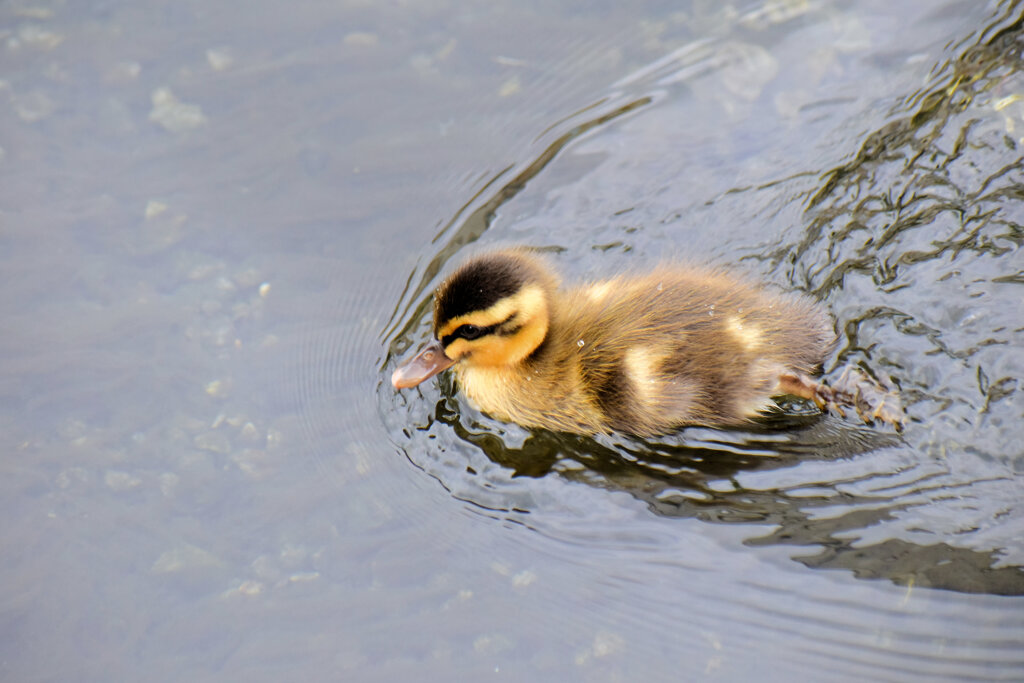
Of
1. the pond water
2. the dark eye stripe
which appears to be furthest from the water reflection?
the dark eye stripe

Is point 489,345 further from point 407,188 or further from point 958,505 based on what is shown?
point 958,505

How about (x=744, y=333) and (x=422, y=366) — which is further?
(x=422, y=366)

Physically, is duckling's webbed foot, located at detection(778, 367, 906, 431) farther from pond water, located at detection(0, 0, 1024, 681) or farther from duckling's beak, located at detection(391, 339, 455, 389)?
duckling's beak, located at detection(391, 339, 455, 389)

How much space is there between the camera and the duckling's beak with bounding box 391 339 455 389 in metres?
3.29

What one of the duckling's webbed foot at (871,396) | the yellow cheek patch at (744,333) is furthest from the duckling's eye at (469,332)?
the duckling's webbed foot at (871,396)

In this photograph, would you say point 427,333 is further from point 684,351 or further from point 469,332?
point 684,351

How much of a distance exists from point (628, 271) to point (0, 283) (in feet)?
7.93

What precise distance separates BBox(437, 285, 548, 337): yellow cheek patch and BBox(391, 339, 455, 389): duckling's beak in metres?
0.12

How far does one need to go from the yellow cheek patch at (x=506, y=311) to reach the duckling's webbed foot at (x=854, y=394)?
84 centimetres

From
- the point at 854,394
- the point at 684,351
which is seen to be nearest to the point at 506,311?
the point at 684,351

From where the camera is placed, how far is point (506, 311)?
3133mm

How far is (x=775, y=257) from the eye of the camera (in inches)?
146

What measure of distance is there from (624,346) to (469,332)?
1.66ft

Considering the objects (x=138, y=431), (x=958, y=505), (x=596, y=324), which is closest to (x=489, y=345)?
(x=596, y=324)
